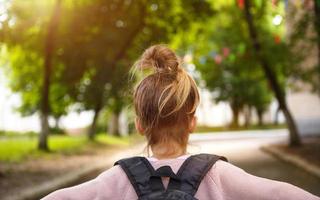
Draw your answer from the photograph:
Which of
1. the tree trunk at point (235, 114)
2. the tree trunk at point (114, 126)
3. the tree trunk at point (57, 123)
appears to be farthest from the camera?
the tree trunk at point (235, 114)

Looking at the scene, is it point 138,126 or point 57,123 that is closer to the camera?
point 138,126

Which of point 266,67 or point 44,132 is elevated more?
point 266,67

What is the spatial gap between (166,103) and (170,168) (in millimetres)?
259

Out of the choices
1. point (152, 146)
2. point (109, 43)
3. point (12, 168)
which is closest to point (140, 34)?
point (109, 43)

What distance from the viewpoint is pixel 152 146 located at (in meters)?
2.49

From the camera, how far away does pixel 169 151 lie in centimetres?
244

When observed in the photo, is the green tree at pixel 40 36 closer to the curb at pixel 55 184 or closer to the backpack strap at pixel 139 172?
the curb at pixel 55 184

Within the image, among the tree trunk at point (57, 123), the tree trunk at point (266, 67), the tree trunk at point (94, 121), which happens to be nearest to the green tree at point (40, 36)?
the tree trunk at point (94, 121)

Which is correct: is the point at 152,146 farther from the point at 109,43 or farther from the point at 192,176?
the point at 109,43

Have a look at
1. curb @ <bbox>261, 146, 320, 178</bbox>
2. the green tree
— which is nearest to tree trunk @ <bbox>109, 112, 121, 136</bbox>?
the green tree

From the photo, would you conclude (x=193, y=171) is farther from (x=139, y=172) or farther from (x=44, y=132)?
(x=44, y=132)

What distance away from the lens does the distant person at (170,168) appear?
7.58 ft

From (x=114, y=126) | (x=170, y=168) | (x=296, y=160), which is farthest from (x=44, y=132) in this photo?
(x=114, y=126)

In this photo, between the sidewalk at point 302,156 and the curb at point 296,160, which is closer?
the curb at point 296,160
